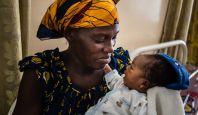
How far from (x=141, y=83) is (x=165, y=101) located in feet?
0.37

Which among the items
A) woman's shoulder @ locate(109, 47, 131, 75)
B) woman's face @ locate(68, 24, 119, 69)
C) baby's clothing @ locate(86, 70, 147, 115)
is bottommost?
baby's clothing @ locate(86, 70, 147, 115)

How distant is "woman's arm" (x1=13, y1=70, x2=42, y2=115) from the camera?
112 cm

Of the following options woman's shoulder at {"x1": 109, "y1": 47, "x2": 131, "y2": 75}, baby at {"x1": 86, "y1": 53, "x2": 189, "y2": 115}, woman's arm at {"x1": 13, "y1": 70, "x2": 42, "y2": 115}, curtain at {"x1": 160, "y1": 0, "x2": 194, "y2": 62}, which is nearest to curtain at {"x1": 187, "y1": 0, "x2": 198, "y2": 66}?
curtain at {"x1": 160, "y1": 0, "x2": 194, "y2": 62}

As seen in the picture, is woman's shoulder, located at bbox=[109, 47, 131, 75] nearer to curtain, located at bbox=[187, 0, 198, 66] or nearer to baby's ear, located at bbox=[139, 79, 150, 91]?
baby's ear, located at bbox=[139, 79, 150, 91]

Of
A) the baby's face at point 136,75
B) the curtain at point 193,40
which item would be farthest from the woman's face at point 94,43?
the curtain at point 193,40

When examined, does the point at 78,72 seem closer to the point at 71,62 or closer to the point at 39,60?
the point at 71,62

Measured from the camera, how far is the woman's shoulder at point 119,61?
1.33 m

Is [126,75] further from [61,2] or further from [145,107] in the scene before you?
[61,2]

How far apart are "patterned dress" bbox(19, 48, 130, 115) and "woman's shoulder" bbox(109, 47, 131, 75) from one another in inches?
7.3

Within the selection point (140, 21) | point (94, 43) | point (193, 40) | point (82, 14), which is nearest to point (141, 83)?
point (94, 43)

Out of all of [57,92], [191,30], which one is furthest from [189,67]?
A: [57,92]

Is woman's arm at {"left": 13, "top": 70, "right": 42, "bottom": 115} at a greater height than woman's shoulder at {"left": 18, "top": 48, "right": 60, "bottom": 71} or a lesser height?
lesser

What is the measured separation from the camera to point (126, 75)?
3.83 feet

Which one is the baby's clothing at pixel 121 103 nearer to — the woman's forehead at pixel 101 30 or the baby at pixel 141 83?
the baby at pixel 141 83
